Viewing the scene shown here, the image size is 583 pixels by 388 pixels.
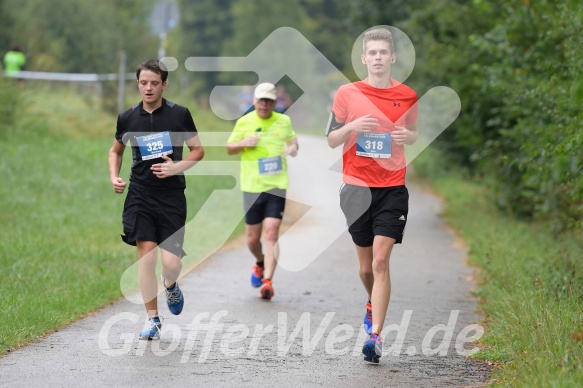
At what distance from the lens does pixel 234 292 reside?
10.6 meters

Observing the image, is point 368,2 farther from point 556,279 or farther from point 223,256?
point 556,279

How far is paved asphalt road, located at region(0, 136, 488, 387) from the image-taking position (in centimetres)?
654

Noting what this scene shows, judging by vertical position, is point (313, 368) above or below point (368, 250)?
below

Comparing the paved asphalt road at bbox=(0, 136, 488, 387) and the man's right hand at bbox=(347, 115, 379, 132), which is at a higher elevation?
the man's right hand at bbox=(347, 115, 379, 132)

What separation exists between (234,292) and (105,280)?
1.28 metres

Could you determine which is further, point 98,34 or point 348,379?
point 98,34

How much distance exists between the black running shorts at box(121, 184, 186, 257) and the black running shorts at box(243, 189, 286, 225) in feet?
8.81

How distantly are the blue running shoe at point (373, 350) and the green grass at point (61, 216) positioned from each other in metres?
2.41

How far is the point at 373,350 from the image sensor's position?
699 cm

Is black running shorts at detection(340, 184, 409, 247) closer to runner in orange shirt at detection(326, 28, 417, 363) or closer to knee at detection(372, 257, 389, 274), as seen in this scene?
runner in orange shirt at detection(326, 28, 417, 363)

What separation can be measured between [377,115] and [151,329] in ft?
7.49

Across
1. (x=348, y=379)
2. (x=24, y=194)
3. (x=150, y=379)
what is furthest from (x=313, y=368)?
(x=24, y=194)

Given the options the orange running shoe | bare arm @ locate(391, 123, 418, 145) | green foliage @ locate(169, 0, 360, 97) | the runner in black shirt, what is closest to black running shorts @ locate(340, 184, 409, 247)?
bare arm @ locate(391, 123, 418, 145)

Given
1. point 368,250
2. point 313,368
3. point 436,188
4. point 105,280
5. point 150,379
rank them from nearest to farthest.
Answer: point 150,379 < point 313,368 < point 368,250 < point 105,280 < point 436,188
